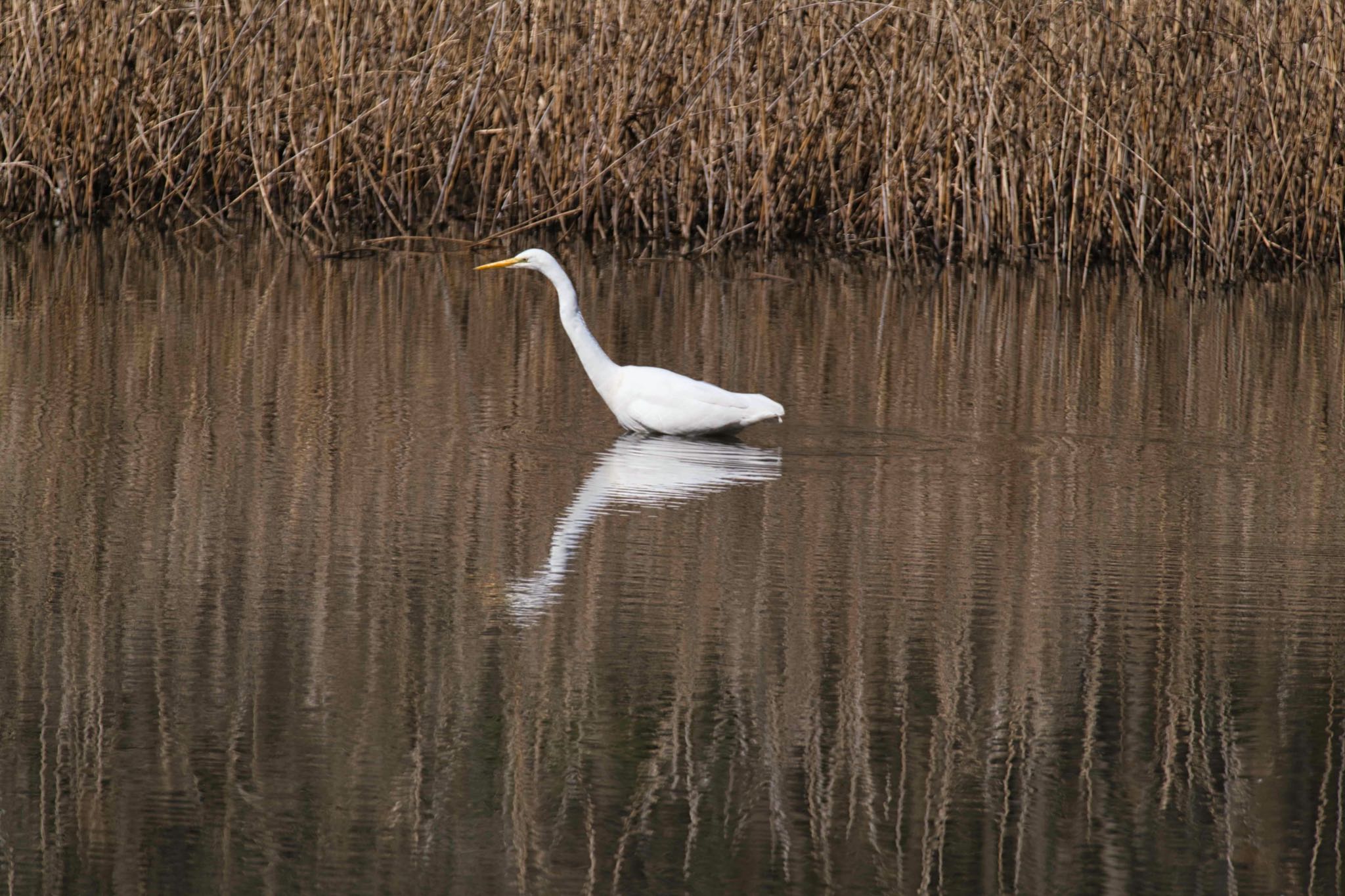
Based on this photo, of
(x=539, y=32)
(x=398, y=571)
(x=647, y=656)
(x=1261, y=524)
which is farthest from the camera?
(x=539, y=32)

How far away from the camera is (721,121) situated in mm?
10812

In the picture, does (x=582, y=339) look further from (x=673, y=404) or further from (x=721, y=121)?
(x=721, y=121)

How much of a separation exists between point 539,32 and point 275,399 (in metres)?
5.05

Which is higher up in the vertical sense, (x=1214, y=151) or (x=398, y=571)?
(x=1214, y=151)

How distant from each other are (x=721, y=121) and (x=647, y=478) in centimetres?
556

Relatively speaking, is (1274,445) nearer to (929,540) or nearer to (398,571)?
(929,540)

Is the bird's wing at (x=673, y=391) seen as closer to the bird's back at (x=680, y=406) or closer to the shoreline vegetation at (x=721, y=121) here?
the bird's back at (x=680, y=406)

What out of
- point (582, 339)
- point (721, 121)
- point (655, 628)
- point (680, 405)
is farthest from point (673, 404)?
point (721, 121)

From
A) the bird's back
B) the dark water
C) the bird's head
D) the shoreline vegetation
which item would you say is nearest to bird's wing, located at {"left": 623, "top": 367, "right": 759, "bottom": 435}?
the bird's back

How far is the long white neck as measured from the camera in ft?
20.6

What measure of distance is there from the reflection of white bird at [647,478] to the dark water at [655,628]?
22 millimetres

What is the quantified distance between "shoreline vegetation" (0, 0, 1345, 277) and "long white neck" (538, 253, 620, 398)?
4.11m

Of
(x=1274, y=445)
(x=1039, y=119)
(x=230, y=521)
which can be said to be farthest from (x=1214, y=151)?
(x=230, y=521)

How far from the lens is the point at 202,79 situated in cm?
1124
